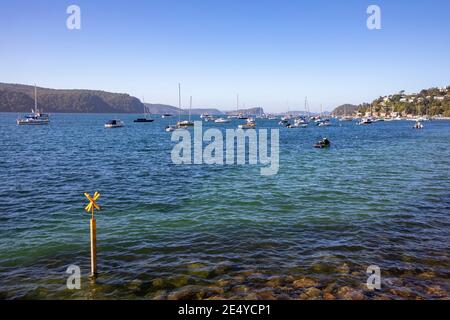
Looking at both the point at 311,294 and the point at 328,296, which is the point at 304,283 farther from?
the point at 328,296

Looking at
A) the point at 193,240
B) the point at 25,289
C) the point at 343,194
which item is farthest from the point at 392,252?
the point at 25,289

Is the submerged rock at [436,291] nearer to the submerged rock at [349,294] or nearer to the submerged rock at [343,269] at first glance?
the submerged rock at [349,294]

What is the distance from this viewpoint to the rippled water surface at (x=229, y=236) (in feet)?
43.4

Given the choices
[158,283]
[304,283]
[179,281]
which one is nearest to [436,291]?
[304,283]

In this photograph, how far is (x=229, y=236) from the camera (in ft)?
61.0

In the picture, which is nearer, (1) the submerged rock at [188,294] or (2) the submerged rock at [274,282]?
(1) the submerged rock at [188,294]

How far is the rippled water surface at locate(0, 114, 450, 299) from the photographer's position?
13.2 metres

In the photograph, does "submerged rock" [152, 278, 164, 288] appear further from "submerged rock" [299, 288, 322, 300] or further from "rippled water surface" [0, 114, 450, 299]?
"submerged rock" [299, 288, 322, 300]

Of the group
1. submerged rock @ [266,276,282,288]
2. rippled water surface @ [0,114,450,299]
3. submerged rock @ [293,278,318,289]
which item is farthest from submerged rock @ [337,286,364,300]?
submerged rock @ [266,276,282,288]

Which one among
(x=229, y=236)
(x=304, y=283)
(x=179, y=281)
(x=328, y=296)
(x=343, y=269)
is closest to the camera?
(x=328, y=296)

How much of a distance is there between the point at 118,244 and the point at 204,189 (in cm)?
1372

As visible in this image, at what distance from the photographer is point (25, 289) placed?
1308 centimetres

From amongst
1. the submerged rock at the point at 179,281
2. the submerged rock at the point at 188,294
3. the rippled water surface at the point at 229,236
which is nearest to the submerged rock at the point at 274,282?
the rippled water surface at the point at 229,236

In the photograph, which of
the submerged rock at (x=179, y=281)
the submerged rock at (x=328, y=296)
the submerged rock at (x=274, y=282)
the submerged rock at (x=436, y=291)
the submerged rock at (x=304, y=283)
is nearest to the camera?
the submerged rock at (x=328, y=296)
